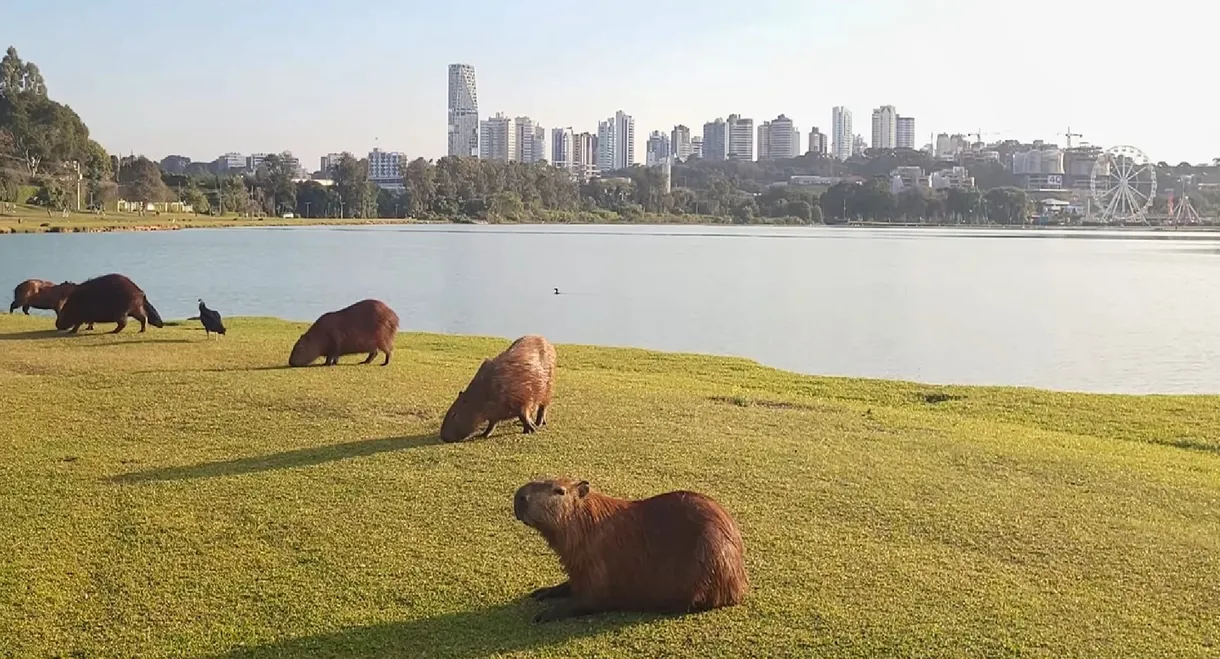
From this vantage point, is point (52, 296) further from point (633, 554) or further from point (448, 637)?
point (633, 554)

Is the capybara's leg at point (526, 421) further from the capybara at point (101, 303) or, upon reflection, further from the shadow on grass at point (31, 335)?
the shadow on grass at point (31, 335)

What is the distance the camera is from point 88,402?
886cm

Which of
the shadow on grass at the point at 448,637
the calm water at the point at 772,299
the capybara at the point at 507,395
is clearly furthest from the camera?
the calm water at the point at 772,299

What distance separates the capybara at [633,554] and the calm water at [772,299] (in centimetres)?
1236

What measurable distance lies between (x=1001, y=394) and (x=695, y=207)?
128786mm

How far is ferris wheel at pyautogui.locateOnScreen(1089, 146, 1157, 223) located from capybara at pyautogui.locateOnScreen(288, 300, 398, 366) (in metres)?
152

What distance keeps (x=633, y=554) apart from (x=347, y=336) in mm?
7607

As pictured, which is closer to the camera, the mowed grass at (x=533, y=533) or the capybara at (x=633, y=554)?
the mowed grass at (x=533, y=533)

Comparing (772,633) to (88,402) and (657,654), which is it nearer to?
(657,654)

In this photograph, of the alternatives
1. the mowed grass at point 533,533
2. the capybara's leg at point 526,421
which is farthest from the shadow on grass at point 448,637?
the capybara's leg at point 526,421

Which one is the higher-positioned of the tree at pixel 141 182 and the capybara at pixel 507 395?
the tree at pixel 141 182

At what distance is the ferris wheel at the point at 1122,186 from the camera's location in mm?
148000

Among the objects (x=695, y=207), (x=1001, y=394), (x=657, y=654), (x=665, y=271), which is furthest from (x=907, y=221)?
(x=657, y=654)

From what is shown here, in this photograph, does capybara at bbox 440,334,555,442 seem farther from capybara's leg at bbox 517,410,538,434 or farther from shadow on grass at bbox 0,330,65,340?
shadow on grass at bbox 0,330,65,340
